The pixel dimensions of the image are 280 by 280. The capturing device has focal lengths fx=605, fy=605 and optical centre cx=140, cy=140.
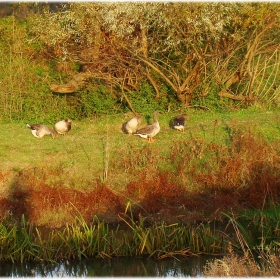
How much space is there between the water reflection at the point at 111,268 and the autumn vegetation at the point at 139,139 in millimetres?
167

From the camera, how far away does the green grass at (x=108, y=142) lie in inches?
577

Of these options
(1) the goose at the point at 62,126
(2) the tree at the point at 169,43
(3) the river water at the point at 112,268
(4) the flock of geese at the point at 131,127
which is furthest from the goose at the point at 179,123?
(3) the river water at the point at 112,268

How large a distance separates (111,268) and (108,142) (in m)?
5.90

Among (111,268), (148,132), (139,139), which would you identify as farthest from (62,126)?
(111,268)

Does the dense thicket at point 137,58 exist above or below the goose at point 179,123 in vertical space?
above

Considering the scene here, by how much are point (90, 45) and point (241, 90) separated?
212 inches

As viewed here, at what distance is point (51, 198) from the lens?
44.3ft

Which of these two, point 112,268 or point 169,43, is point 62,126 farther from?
point 112,268

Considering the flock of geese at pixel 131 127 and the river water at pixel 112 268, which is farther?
the flock of geese at pixel 131 127

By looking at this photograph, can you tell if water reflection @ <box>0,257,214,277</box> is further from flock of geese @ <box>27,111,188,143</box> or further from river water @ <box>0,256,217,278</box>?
flock of geese @ <box>27,111,188,143</box>

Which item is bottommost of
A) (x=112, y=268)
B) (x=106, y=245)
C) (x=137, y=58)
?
(x=112, y=268)

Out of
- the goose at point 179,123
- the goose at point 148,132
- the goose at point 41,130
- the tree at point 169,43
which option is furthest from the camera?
the tree at point 169,43

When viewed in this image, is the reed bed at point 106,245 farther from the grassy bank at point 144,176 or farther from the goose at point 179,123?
the goose at point 179,123

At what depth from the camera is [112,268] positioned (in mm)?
10797
